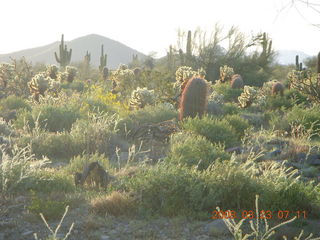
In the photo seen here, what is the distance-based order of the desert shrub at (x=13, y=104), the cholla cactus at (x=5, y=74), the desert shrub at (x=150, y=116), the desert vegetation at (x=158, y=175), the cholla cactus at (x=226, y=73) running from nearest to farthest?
the desert vegetation at (x=158, y=175), the desert shrub at (x=150, y=116), the desert shrub at (x=13, y=104), the cholla cactus at (x=5, y=74), the cholla cactus at (x=226, y=73)

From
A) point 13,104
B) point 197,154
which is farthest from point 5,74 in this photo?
point 197,154

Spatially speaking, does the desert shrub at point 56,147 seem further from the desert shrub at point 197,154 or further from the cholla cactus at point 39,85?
the cholla cactus at point 39,85

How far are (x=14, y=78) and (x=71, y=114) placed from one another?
9.18 meters

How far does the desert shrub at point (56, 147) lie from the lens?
9031 mm

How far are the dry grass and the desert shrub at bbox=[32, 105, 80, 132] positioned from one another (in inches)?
249

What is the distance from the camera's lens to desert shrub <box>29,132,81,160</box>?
903 centimetres

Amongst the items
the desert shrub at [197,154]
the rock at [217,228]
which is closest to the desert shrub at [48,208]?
the rock at [217,228]

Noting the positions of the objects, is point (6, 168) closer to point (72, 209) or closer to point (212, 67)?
point (72, 209)

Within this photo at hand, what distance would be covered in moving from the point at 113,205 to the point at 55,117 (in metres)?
6.70

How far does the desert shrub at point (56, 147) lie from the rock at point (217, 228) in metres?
4.71

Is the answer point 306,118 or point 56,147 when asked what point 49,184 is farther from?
point 306,118

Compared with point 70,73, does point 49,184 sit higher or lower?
lower

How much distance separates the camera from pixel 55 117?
37.9ft

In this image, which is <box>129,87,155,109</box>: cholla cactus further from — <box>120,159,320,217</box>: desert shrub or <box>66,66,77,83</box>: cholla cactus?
<box>66,66,77,83</box>: cholla cactus
